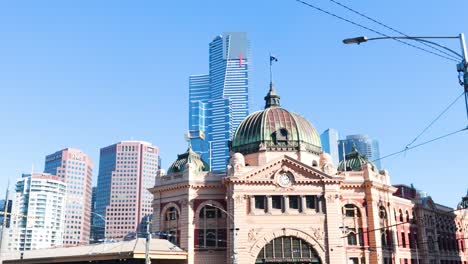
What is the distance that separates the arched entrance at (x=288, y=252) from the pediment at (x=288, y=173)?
746 cm

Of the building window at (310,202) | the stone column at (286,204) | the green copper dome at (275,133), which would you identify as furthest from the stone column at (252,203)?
the green copper dome at (275,133)

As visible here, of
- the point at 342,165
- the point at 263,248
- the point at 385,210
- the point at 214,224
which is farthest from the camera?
the point at 342,165

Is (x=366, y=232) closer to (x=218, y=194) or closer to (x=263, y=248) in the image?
(x=263, y=248)

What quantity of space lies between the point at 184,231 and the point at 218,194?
21.5ft

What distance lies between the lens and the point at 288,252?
199 feet

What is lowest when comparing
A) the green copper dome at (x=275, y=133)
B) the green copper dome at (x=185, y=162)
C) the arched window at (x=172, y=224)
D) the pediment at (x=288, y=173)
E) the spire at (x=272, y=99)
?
the arched window at (x=172, y=224)

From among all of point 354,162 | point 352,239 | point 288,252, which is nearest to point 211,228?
point 288,252

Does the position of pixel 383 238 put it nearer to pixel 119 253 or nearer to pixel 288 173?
pixel 288 173

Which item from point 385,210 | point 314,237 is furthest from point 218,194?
point 385,210

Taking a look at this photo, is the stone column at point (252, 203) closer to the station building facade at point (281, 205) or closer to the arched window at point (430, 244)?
the station building facade at point (281, 205)

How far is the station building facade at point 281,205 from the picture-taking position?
6094 cm

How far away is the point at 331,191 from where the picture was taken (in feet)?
205

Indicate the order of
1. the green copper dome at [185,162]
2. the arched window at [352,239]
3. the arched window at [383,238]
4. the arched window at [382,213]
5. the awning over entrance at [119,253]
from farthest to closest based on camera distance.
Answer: the green copper dome at [185,162], the arched window at [382,213], the arched window at [383,238], the arched window at [352,239], the awning over entrance at [119,253]

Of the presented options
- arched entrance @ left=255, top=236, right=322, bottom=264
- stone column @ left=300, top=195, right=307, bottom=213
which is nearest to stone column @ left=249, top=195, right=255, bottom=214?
arched entrance @ left=255, top=236, right=322, bottom=264
